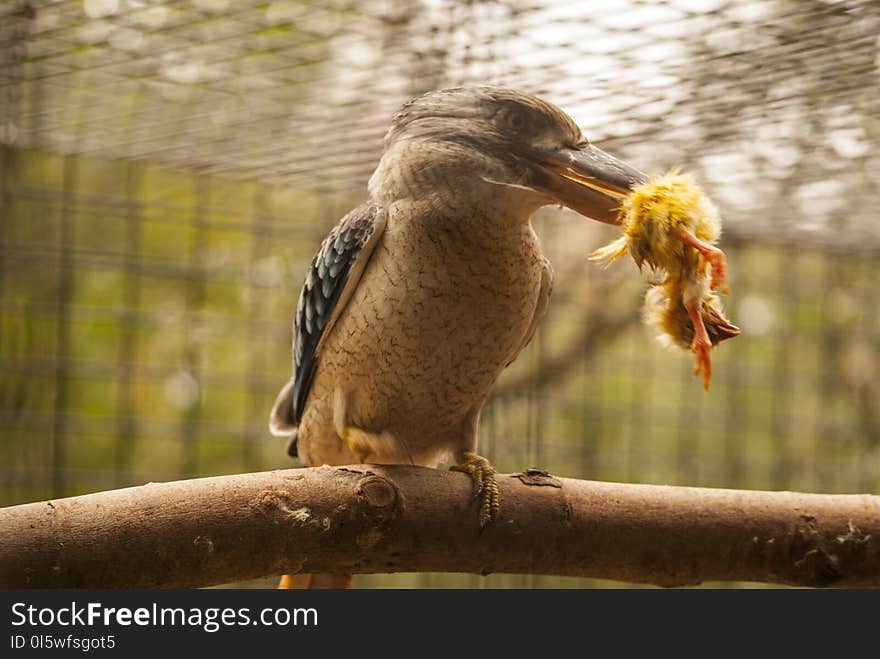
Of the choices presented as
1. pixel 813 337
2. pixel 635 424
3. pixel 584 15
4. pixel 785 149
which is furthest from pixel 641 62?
pixel 813 337

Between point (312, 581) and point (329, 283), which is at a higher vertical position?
point (329, 283)

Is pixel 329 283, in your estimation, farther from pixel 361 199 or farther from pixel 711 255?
pixel 361 199

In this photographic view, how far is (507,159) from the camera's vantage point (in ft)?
5.49

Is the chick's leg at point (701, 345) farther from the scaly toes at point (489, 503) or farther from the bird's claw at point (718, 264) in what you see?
Answer: the scaly toes at point (489, 503)

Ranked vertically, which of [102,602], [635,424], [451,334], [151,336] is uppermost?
[451,334]

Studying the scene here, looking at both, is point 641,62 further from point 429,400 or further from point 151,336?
point 151,336

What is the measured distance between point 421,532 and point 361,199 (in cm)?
242

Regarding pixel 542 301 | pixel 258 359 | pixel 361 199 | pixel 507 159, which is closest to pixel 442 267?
pixel 507 159

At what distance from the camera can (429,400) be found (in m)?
1.84

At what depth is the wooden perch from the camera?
4.34 feet

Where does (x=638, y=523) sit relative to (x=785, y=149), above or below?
below

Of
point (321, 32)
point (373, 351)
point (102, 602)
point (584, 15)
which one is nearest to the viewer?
point (102, 602)

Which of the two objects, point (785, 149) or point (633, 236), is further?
point (785, 149)

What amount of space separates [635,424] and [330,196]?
174cm
